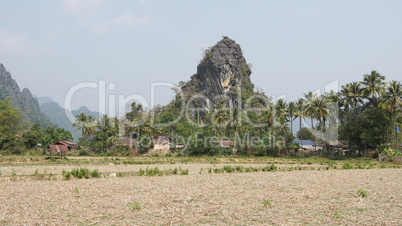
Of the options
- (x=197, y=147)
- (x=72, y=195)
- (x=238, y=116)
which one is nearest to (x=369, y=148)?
(x=238, y=116)

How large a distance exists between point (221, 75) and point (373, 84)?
223 ft

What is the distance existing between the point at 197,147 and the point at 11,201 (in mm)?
44348

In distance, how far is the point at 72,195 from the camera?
1190cm

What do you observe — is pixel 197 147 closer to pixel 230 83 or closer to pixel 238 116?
pixel 238 116

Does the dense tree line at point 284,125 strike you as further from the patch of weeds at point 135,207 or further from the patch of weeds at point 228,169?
the patch of weeds at point 135,207

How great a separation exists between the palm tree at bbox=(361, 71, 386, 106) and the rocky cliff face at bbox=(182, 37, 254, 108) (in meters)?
63.4

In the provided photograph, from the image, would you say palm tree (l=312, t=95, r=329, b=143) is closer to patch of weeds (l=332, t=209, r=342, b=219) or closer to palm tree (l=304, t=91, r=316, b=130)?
palm tree (l=304, t=91, r=316, b=130)

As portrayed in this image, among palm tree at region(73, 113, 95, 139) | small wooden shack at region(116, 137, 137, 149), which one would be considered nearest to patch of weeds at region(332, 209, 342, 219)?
small wooden shack at region(116, 137, 137, 149)

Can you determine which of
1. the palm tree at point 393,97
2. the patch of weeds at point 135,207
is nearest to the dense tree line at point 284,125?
the palm tree at point 393,97

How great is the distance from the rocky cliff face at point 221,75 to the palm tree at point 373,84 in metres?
63.4

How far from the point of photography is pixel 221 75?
11112cm

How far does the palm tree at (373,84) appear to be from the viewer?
45625 mm

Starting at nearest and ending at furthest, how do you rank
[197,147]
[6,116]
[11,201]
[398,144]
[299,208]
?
1. [299,208]
2. [11,201]
3. [398,144]
4. [197,147]
5. [6,116]

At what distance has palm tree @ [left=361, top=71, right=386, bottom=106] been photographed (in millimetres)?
45625
